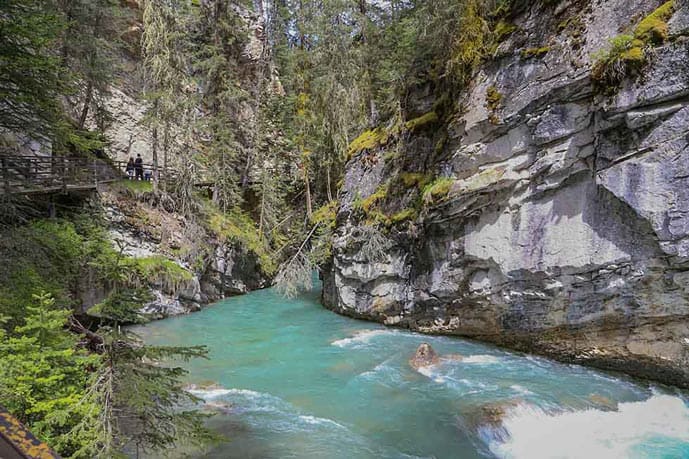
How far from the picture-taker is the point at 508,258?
36.1ft

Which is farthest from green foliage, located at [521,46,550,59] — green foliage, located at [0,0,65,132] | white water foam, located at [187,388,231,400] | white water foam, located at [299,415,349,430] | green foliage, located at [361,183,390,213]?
white water foam, located at [187,388,231,400]

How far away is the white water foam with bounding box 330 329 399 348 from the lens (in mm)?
12734

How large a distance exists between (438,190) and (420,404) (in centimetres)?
636

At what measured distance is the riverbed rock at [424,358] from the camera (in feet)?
34.8

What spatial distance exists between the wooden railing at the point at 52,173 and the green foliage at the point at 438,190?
11.7 metres

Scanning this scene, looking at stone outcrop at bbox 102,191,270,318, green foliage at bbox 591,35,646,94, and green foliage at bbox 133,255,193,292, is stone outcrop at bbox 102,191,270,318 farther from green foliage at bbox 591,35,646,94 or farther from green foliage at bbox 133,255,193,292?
green foliage at bbox 591,35,646,94

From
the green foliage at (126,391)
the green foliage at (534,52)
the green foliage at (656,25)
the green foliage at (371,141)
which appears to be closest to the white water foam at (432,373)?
the green foliage at (126,391)

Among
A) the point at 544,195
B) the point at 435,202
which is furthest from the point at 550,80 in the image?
the point at 435,202

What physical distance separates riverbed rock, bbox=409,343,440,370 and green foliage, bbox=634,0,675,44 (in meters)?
8.48

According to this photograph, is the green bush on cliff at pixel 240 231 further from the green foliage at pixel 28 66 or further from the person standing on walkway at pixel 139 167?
the green foliage at pixel 28 66

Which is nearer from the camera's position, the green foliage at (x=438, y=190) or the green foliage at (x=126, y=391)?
the green foliage at (x=126, y=391)

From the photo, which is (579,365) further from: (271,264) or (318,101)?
(318,101)

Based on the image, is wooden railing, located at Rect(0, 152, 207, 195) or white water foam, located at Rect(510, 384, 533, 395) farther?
wooden railing, located at Rect(0, 152, 207, 195)

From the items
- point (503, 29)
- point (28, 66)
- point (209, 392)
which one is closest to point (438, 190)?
point (503, 29)
